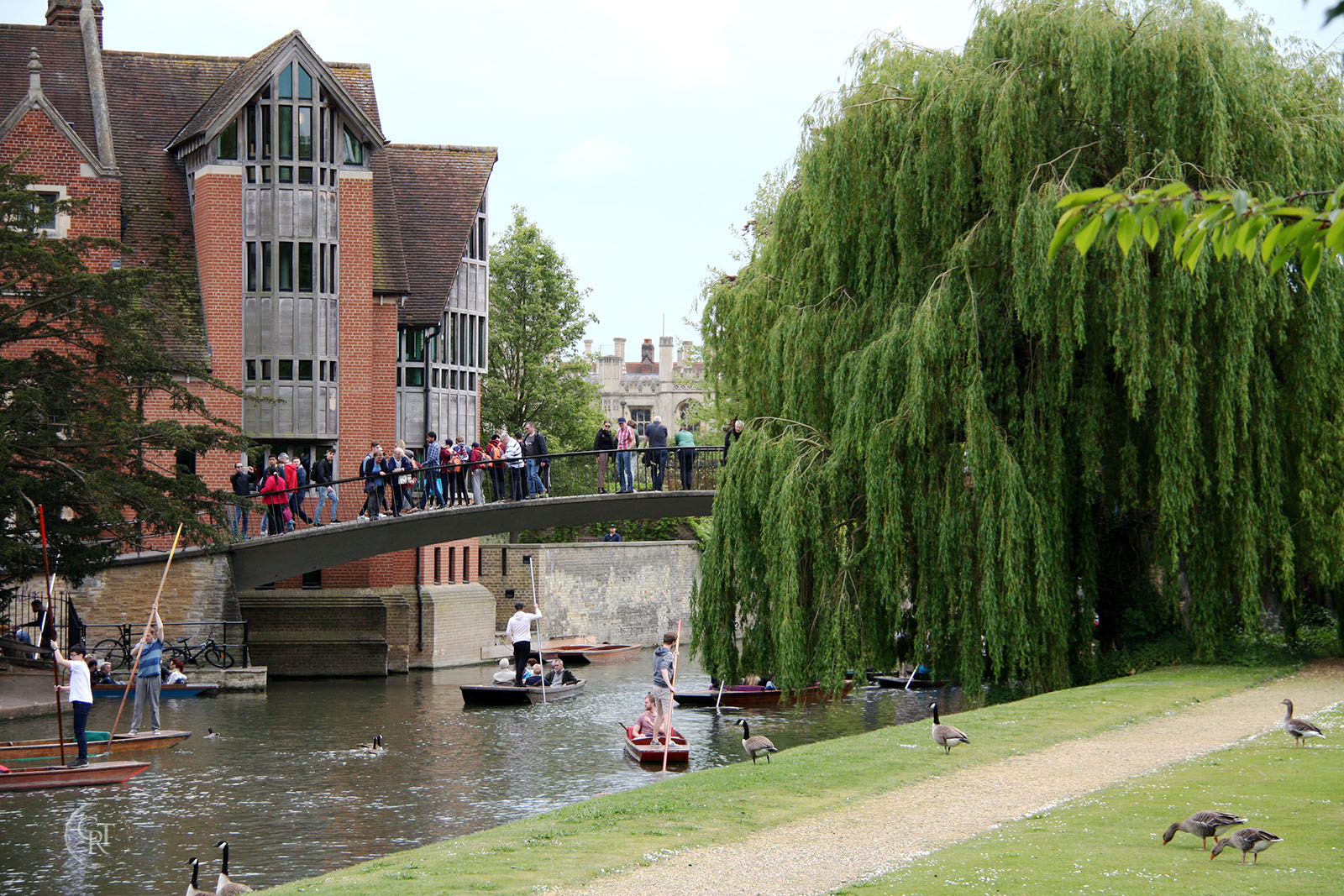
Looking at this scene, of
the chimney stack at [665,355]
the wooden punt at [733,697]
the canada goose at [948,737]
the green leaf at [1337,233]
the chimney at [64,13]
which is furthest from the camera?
the chimney stack at [665,355]

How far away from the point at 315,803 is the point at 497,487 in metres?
13.8

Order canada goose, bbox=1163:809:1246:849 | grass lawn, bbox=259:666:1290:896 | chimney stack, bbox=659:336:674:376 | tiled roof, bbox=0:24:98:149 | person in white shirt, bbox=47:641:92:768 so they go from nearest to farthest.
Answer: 1. canada goose, bbox=1163:809:1246:849
2. grass lawn, bbox=259:666:1290:896
3. person in white shirt, bbox=47:641:92:768
4. tiled roof, bbox=0:24:98:149
5. chimney stack, bbox=659:336:674:376

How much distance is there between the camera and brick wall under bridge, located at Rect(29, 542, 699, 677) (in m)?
30.2

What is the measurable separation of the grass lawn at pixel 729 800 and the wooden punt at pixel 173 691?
1776 centimetres

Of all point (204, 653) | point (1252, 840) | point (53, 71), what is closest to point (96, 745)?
point (204, 653)

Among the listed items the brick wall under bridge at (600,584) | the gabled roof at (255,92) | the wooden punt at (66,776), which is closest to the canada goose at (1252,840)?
the wooden punt at (66,776)

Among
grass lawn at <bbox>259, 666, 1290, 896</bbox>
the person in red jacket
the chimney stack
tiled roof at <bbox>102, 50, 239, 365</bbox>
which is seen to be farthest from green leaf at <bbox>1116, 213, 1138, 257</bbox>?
the chimney stack

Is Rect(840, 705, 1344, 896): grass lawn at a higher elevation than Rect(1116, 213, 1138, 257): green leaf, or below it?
below

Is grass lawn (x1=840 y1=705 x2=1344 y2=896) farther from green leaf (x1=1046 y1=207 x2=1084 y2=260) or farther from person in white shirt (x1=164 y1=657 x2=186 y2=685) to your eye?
person in white shirt (x1=164 y1=657 x2=186 y2=685)

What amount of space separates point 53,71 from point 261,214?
25.9 feet

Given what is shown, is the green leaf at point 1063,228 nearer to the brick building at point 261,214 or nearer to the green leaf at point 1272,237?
the green leaf at point 1272,237

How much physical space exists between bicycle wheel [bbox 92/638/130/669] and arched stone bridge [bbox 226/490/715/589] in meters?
2.77

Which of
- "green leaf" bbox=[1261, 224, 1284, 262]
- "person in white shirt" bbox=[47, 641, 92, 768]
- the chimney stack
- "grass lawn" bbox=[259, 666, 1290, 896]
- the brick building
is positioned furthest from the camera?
the chimney stack

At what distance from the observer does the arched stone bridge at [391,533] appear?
99.7ft
